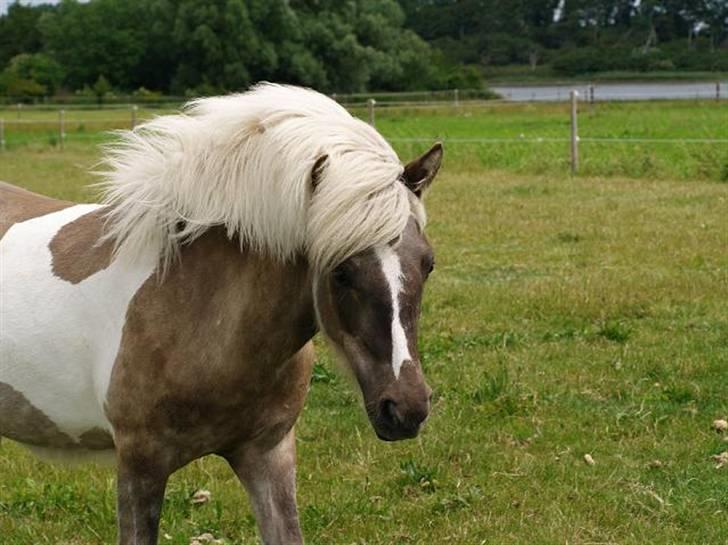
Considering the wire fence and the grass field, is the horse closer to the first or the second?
the grass field

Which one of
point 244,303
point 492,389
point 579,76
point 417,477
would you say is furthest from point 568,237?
point 579,76

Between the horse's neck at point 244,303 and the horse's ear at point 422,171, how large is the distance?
37 centimetres

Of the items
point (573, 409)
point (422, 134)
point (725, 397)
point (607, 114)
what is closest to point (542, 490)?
point (573, 409)

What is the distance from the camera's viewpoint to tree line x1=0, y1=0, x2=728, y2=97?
4666cm

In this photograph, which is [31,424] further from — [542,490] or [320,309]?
[542,490]

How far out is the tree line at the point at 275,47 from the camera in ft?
153

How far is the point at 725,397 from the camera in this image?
581 centimetres

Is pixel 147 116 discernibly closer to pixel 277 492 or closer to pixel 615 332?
pixel 615 332

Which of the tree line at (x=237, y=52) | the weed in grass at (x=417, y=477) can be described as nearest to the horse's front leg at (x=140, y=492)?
the weed in grass at (x=417, y=477)

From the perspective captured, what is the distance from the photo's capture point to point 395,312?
283 cm

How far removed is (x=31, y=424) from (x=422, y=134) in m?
23.6

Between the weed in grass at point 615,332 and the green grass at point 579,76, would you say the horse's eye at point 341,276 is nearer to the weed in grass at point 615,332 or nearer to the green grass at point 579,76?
the weed in grass at point 615,332

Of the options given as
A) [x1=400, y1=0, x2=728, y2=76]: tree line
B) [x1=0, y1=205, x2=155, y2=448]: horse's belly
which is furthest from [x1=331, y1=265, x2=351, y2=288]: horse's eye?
[x1=400, y1=0, x2=728, y2=76]: tree line

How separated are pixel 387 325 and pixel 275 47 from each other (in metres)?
45.7
